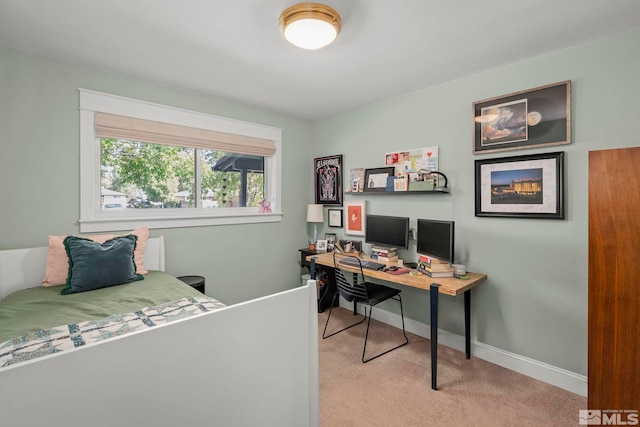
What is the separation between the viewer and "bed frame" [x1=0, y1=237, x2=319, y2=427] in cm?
80

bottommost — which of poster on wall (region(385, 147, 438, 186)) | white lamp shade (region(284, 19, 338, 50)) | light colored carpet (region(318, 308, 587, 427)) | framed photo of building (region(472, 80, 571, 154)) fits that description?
light colored carpet (region(318, 308, 587, 427))

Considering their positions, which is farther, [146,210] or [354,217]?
[354,217]

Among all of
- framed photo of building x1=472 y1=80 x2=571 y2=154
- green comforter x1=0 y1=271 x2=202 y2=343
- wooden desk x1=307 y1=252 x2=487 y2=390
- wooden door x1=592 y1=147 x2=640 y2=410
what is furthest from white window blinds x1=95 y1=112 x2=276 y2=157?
wooden door x1=592 y1=147 x2=640 y2=410

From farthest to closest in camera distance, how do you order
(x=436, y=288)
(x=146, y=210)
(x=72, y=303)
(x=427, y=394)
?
(x=146, y=210)
(x=436, y=288)
(x=427, y=394)
(x=72, y=303)

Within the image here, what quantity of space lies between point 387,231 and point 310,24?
6.67ft

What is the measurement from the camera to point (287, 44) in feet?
6.85

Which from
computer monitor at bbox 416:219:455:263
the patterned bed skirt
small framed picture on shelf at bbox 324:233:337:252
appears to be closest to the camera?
the patterned bed skirt

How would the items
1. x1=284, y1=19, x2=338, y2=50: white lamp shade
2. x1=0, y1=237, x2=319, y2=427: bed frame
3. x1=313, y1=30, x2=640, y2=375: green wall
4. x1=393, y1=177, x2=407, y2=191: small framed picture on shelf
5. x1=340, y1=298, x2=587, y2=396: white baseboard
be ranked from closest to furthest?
x1=0, y1=237, x2=319, y2=427: bed frame
x1=284, y1=19, x2=338, y2=50: white lamp shade
x1=313, y1=30, x2=640, y2=375: green wall
x1=340, y1=298, x2=587, y2=396: white baseboard
x1=393, y1=177, x2=407, y2=191: small framed picture on shelf

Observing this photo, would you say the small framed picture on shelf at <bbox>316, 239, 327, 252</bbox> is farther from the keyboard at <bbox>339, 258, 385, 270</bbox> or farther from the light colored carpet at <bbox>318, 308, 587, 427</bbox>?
the light colored carpet at <bbox>318, 308, 587, 427</bbox>

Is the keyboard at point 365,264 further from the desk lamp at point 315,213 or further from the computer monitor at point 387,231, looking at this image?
the desk lamp at point 315,213

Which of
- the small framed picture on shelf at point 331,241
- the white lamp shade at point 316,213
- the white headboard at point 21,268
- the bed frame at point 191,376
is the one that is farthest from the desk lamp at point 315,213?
the white headboard at point 21,268

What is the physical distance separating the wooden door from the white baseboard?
2.76 ft

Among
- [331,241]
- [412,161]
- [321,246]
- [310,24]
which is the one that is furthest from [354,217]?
[310,24]

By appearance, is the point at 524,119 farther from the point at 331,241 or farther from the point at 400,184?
the point at 331,241
